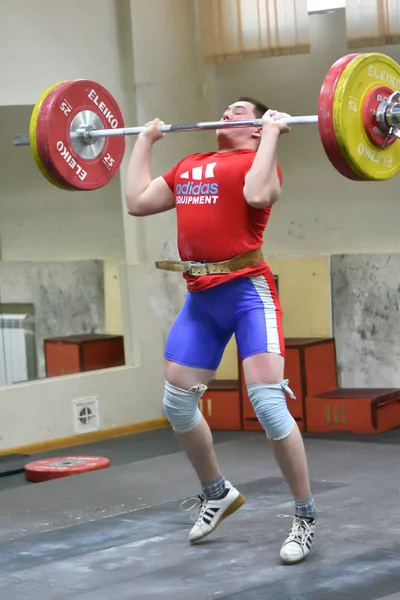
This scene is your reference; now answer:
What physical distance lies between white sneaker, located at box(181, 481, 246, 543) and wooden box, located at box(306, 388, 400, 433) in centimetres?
211

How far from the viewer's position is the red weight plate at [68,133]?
3.89 m

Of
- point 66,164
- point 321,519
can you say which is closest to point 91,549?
point 321,519

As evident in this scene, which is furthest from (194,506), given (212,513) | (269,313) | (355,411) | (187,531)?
(355,411)

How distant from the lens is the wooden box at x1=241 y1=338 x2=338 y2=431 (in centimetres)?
585

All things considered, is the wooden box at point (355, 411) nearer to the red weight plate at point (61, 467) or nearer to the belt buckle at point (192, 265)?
the red weight plate at point (61, 467)

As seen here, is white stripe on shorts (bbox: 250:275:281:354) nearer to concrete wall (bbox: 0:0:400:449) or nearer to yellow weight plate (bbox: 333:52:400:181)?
yellow weight plate (bbox: 333:52:400:181)

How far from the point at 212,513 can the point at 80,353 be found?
245cm

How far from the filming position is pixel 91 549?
11.9ft

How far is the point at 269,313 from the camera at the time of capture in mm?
3438

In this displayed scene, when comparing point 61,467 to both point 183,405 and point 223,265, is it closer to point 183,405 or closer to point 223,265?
point 183,405

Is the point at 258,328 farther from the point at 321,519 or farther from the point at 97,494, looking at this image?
the point at 97,494

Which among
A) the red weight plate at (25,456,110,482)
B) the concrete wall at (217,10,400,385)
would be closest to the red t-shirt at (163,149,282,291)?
the red weight plate at (25,456,110,482)

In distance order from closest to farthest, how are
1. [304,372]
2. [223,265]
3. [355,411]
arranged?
[223,265] → [355,411] → [304,372]

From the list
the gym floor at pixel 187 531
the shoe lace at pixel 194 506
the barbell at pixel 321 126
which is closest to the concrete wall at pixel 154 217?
the gym floor at pixel 187 531
